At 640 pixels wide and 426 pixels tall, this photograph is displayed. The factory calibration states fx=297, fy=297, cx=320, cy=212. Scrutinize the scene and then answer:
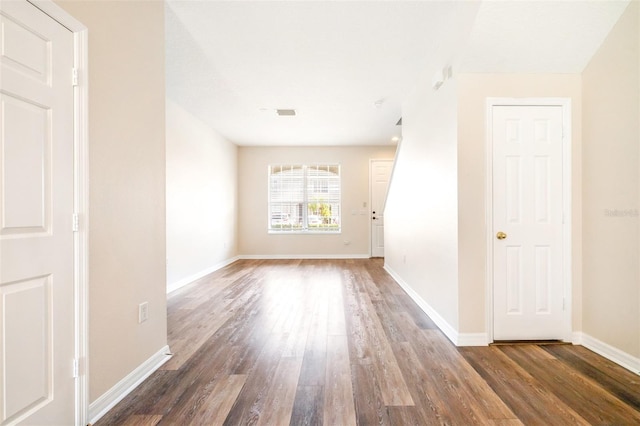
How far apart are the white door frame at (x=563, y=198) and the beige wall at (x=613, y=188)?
0.12 metres

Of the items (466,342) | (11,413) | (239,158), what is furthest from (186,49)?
(239,158)

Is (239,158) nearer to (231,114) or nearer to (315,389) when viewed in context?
(231,114)

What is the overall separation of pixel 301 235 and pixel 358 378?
534cm

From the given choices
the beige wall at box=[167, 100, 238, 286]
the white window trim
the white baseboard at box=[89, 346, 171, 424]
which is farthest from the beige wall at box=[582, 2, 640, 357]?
the white window trim

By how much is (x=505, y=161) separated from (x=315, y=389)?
2303mm

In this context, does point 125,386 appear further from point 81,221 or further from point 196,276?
point 196,276

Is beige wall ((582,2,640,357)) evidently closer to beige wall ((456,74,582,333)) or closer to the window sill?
beige wall ((456,74,582,333))

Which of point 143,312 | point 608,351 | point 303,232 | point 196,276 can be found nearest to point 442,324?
point 608,351

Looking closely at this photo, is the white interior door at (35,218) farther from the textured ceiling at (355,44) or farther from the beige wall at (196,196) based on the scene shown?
the beige wall at (196,196)

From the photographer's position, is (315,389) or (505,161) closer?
(315,389)

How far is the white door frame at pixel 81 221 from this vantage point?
1525mm

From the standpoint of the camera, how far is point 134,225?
76.3 inches

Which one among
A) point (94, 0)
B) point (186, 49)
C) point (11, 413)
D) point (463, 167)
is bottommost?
point (11, 413)

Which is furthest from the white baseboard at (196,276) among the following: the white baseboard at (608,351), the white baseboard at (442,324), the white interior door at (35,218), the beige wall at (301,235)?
the white baseboard at (608,351)
